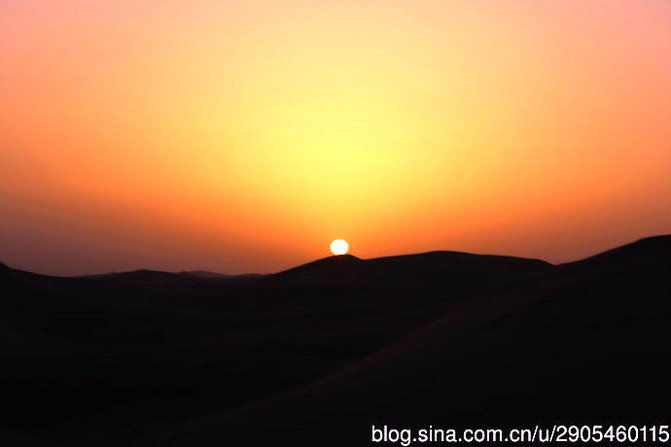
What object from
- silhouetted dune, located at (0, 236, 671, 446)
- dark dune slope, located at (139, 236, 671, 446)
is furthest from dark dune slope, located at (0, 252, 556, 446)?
dark dune slope, located at (139, 236, 671, 446)

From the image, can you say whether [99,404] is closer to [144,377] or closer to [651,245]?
[144,377]

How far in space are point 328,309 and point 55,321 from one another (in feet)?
26.1

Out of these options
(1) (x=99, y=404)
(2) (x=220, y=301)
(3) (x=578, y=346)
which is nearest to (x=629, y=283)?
(3) (x=578, y=346)

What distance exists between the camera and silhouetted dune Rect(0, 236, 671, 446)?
6.50 metres

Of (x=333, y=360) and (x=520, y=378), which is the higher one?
(x=333, y=360)

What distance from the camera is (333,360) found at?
14.3 metres

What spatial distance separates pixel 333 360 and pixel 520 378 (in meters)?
7.87

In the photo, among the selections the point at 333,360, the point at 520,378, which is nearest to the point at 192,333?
the point at 333,360

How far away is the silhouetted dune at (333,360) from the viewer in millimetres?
6500

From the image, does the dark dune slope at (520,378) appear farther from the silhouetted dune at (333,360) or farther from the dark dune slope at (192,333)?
the dark dune slope at (192,333)

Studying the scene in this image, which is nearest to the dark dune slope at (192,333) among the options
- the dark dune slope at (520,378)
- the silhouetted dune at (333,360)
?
the silhouetted dune at (333,360)

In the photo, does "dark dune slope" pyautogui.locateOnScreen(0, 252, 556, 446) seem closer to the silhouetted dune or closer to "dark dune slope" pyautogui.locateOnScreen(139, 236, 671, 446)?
the silhouetted dune

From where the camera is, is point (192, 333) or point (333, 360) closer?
point (333, 360)

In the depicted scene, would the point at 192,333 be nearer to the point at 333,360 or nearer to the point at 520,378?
the point at 333,360
